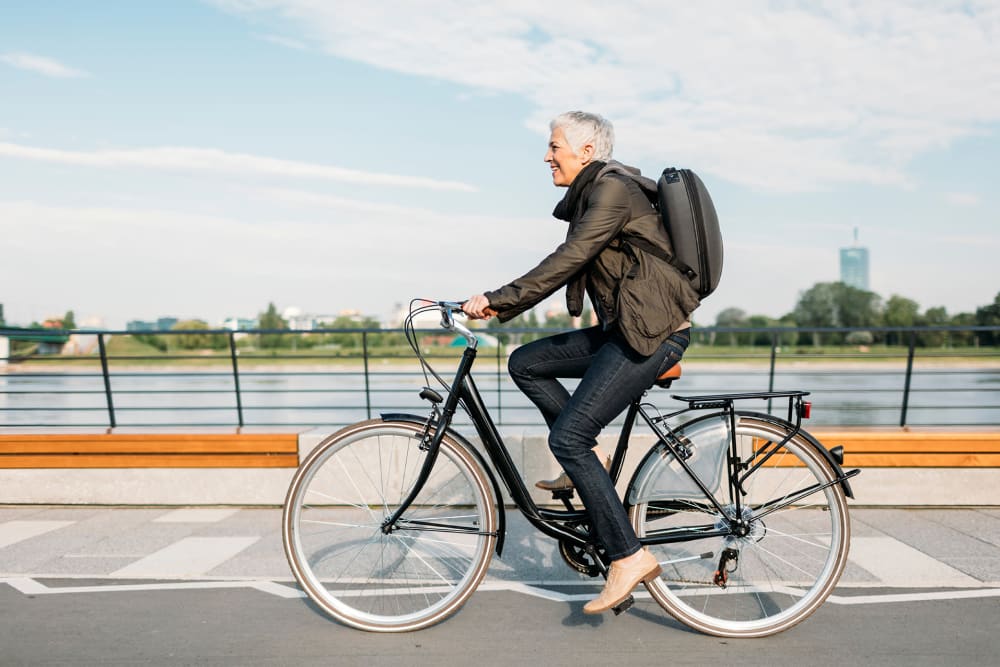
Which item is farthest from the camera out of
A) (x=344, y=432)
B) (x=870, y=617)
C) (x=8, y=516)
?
(x=8, y=516)

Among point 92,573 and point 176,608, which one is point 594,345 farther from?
point 92,573

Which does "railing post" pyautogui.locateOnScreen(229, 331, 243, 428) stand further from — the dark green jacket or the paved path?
the dark green jacket

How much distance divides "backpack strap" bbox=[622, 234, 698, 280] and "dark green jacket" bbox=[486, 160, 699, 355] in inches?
0.7

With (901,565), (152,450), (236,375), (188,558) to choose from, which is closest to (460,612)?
(188,558)

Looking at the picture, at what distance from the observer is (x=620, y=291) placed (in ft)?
9.87

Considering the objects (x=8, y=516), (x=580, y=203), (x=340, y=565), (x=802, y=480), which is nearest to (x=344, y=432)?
(x=340, y=565)

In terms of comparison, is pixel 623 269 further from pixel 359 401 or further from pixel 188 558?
pixel 359 401

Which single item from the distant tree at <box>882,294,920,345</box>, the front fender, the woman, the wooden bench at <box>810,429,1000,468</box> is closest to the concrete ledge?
the wooden bench at <box>810,429,1000,468</box>

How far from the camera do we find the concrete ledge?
5414 mm

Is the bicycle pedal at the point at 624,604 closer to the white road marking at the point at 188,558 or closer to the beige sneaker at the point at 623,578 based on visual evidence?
the beige sneaker at the point at 623,578

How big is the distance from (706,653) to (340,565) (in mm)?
1593

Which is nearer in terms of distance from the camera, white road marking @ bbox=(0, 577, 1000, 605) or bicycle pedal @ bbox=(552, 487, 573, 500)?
bicycle pedal @ bbox=(552, 487, 573, 500)

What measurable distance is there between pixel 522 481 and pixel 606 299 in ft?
2.62

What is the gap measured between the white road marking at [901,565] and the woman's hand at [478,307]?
7.94ft
